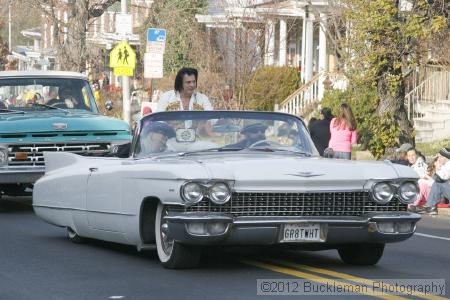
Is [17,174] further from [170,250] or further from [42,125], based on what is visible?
[170,250]

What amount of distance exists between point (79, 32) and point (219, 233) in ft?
98.4

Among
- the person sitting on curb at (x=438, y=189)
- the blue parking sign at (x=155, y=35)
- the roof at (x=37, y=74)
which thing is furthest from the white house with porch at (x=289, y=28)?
the roof at (x=37, y=74)

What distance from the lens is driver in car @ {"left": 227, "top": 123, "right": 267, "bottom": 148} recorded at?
11547mm

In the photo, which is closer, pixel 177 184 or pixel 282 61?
pixel 177 184

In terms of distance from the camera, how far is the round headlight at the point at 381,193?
412 inches

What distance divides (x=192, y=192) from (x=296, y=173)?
0.87 metres

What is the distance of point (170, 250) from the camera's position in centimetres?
1070

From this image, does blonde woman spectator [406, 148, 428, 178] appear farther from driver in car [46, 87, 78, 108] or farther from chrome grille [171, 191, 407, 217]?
chrome grille [171, 191, 407, 217]

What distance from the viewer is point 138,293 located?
9508mm

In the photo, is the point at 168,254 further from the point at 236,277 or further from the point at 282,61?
the point at 282,61

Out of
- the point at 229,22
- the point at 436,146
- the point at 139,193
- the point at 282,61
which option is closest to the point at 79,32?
the point at 229,22

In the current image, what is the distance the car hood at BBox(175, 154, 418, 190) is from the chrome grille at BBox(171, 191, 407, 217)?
84 mm

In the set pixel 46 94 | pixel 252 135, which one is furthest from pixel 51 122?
pixel 252 135

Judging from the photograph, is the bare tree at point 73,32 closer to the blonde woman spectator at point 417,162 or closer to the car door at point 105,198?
the blonde woman spectator at point 417,162
